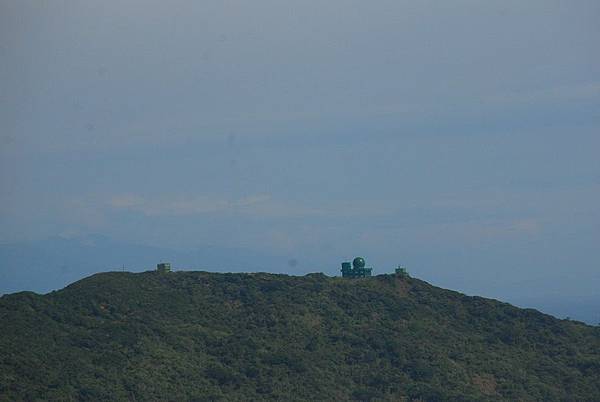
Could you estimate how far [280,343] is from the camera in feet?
205

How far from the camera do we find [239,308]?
68125 millimetres

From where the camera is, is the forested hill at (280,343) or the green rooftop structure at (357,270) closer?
the forested hill at (280,343)

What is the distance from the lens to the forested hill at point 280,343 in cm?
5544

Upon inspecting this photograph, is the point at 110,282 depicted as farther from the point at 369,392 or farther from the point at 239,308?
the point at 369,392

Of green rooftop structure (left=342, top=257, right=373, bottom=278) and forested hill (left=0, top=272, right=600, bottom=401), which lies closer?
forested hill (left=0, top=272, right=600, bottom=401)

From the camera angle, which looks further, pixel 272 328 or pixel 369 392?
pixel 272 328

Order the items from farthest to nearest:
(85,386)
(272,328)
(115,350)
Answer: (272,328), (115,350), (85,386)

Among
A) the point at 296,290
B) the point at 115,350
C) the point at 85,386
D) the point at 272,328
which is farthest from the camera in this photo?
the point at 296,290

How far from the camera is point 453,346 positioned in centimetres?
6619

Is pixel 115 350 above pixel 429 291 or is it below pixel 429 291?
below

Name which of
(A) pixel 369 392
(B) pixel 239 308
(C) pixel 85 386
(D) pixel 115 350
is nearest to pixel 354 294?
(B) pixel 239 308

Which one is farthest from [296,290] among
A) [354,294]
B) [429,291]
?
[429,291]

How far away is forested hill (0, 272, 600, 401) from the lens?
55.4 meters

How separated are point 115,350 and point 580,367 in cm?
2968
